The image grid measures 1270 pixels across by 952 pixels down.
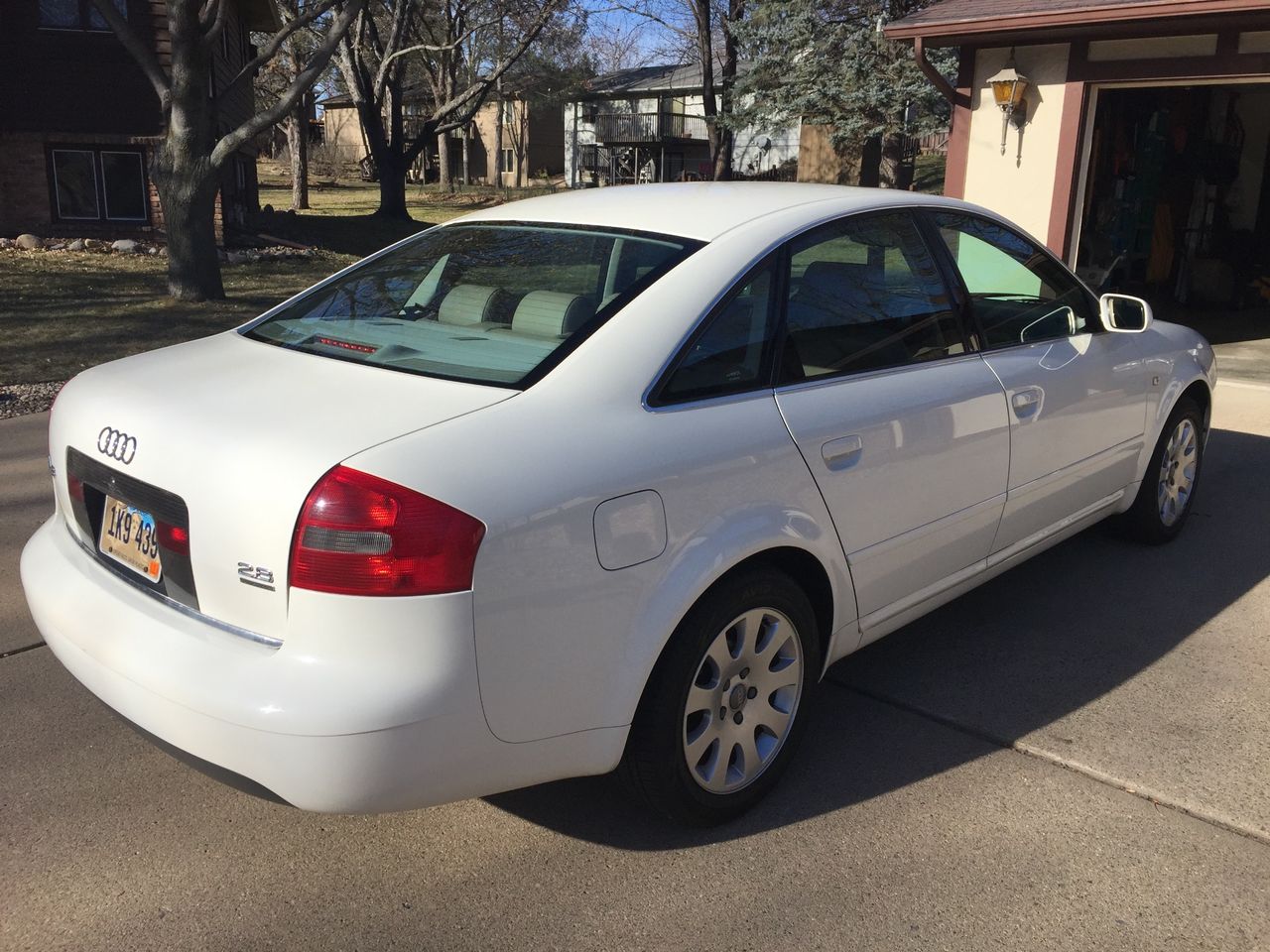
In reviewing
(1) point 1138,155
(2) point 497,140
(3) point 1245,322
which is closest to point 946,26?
(1) point 1138,155

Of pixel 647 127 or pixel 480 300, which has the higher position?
pixel 647 127

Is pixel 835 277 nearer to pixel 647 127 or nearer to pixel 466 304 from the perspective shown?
pixel 466 304

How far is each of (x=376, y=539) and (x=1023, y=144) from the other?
9980 mm

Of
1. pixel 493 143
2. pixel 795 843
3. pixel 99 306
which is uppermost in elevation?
pixel 493 143

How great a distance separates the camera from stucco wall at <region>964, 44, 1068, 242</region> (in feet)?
34.0

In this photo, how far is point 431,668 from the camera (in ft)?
7.33

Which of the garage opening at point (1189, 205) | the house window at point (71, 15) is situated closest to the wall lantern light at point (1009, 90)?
the garage opening at point (1189, 205)

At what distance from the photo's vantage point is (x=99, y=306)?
11.1 meters

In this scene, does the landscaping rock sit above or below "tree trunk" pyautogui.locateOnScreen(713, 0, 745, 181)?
below

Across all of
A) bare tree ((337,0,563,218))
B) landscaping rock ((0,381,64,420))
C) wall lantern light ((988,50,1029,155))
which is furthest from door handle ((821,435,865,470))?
bare tree ((337,0,563,218))

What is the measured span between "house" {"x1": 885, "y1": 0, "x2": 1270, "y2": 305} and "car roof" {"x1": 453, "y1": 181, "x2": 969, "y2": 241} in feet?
21.9

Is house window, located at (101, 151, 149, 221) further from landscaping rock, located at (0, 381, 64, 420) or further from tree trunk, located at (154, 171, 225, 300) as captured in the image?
landscaping rock, located at (0, 381, 64, 420)

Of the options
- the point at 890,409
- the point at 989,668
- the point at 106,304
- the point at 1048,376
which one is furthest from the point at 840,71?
the point at 890,409

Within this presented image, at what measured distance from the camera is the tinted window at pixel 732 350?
2.76 m
